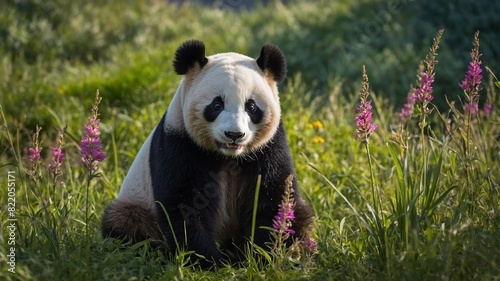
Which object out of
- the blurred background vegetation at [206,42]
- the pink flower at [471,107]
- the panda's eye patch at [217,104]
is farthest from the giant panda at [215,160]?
the blurred background vegetation at [206,42]

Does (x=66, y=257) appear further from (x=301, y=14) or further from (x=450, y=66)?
(x=301, y=14)

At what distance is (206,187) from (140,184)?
58 cm

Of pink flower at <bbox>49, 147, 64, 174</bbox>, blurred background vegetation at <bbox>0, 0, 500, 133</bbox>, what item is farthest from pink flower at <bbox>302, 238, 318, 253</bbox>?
blurred background vegetation at <bbox>0, 0, 500, 133</bbox>

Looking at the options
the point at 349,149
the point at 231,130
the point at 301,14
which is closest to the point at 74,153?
the point at 349,149

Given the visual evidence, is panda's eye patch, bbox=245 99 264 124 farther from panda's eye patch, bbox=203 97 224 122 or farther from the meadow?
the meadow

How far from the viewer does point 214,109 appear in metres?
3.86

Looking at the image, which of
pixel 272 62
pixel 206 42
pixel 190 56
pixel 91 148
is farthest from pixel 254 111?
pixel 206 42

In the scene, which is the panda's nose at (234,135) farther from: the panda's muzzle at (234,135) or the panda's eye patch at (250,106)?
the panda's eye patch at (250,106)

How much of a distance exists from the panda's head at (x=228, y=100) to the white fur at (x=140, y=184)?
474mm

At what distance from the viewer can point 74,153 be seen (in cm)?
590

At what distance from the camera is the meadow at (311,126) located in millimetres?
3535

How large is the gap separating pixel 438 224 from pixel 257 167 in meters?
0.98

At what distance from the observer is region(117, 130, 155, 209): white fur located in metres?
4.30

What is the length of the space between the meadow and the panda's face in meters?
0.55
